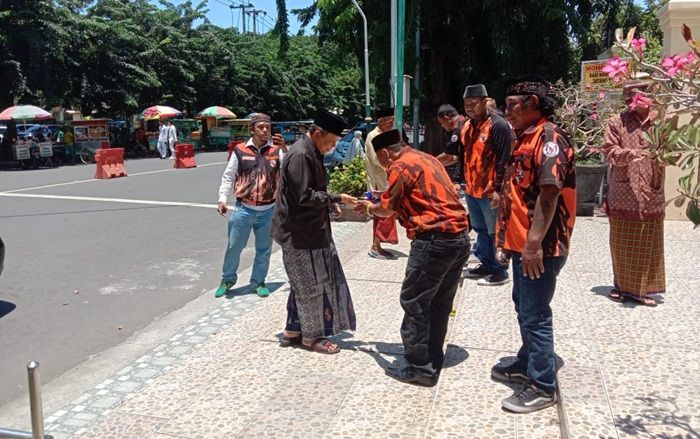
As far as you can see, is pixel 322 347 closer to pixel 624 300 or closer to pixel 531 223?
pixel 531 223

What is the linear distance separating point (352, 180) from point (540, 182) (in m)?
6.92

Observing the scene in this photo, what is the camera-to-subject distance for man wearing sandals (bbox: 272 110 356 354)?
4379 millimetres

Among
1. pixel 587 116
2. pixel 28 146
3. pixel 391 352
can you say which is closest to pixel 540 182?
pixel 391 352

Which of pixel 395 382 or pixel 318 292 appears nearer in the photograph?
pixel 395 382

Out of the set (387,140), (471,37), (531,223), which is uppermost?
(471,37)

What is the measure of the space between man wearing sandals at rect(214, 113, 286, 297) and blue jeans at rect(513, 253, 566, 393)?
121 inches

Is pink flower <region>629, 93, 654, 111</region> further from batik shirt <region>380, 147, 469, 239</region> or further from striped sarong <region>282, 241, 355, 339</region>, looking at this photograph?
striped sarong <region>282, 241, 355, 339</region>

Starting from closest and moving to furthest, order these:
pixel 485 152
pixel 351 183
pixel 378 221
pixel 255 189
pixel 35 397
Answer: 1. pixel 35 397
2. pixel 485 152
3. pixel 255 189
4. pixel 378 221
5. pixel 351 183

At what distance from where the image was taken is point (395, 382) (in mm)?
3961

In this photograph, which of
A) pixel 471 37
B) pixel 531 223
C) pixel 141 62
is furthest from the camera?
pixel 141 62

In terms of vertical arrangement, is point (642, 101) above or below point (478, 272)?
above

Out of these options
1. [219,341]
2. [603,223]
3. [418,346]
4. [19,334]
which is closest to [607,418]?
[418,346]

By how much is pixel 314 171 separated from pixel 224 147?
31030mm

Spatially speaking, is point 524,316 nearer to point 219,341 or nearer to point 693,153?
point 693,153
